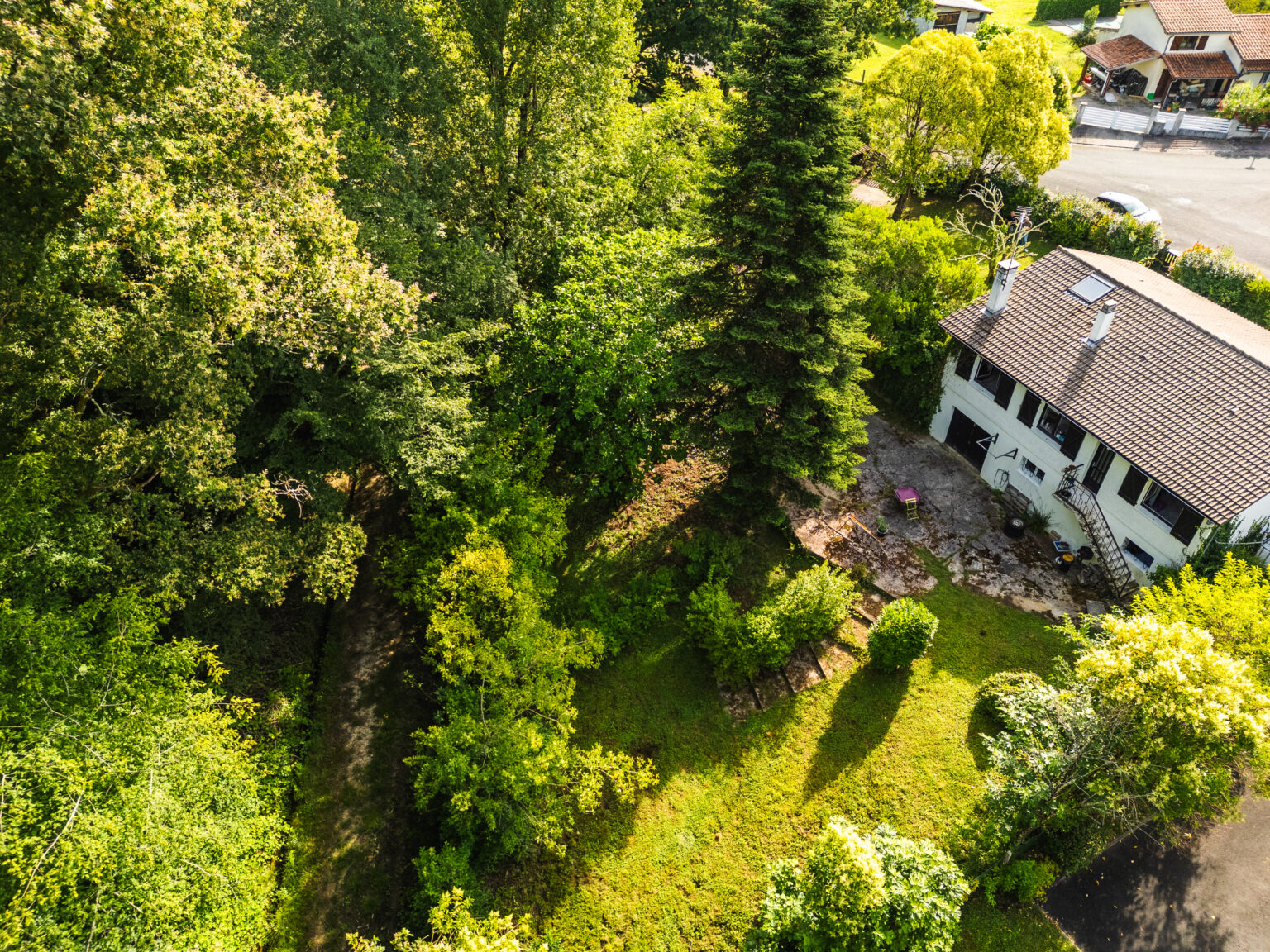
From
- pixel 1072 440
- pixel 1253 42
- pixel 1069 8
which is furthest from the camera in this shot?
pixel 1069 8

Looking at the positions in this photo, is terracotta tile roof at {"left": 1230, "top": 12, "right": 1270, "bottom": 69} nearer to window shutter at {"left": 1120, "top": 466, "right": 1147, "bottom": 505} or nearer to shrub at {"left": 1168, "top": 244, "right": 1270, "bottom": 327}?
shrub at {"left": 1168, "top": 244, "right": 1270, "bottom": 327}

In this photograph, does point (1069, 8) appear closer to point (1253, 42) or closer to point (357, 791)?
point (1253, 42)

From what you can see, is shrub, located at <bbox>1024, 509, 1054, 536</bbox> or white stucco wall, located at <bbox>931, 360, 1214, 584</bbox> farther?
shrub, located at <bbox>1024, 509, 1054, 536</bbox>

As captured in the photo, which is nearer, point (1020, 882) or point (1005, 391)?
point (1020, 882)

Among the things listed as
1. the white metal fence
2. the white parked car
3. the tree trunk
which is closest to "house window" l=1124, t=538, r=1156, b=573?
the white parked car

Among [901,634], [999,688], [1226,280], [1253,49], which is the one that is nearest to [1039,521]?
[999,688]

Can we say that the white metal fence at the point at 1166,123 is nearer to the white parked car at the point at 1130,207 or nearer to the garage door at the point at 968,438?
the white parked car at the point at 1130,207

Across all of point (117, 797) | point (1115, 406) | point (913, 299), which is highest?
point (913, 299)
